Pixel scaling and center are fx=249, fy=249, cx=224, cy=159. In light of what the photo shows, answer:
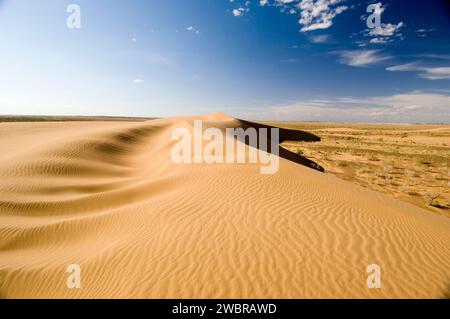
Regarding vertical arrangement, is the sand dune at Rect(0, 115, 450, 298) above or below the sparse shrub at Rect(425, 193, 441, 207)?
above

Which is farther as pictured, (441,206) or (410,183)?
(410,183)

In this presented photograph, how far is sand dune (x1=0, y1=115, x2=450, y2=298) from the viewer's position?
3346 millimetres

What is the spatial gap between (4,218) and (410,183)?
1550 cm

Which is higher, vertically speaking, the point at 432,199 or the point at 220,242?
the point at 220,242

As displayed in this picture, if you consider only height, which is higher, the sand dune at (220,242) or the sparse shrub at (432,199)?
the sand dune at (220,242)

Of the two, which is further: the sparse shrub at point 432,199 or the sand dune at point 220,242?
the sparse shrub at point 432,199

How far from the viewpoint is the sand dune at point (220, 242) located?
335cm

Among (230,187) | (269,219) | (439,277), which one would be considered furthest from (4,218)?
(439,277)

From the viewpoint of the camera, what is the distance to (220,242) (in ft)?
13.8

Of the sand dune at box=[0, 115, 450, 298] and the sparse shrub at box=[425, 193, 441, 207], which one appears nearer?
the sand dune at box=[0, 115, 450, 298]

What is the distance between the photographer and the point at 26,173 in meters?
9.39

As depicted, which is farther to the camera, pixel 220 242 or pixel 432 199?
pixel 432 199
